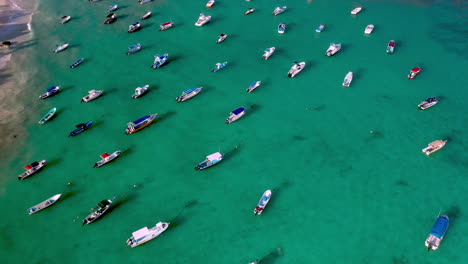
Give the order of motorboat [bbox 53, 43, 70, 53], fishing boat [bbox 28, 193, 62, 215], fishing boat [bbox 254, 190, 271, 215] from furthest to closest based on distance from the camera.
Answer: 1. motorboat [bbox 53, 43, 70, 53]
2. fishing boat [bbox 28, 193, 62, 215]
3. fishing boat [bbox 254, 190, 271, 215]

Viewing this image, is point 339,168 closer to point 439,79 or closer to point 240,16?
point 439,79

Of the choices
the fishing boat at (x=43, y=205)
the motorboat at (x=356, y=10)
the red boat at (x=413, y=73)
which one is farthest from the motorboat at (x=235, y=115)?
the motorboat at (x=356, y=10)

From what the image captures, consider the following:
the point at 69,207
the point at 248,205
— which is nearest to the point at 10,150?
the point at 69,207

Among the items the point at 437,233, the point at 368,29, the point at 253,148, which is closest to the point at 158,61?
the point at 253,148

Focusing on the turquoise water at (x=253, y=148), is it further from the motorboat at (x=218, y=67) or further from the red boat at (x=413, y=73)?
the motorboat at (x=218, y=67)

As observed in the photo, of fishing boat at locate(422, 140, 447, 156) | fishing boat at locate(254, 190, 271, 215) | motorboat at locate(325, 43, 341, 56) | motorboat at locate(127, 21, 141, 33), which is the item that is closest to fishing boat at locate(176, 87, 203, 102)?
fishing boat at locate(254, 190, 271, 215)

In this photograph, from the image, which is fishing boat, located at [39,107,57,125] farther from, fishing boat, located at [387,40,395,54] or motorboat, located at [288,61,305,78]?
fishing boat, located at [387,40,395,54]
